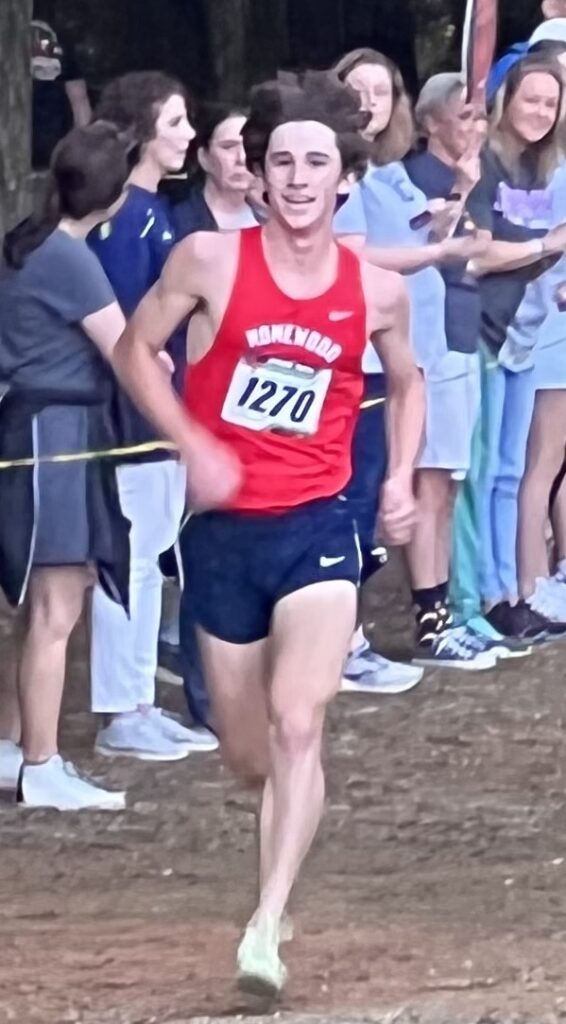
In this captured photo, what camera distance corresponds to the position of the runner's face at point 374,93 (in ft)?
18.8

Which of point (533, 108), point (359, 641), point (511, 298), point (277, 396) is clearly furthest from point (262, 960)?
point (533, 108)

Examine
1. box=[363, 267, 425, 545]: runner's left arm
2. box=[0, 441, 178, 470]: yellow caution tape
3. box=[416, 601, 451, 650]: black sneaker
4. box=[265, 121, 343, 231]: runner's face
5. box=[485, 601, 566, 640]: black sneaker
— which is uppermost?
box=[265, 121, 343, 231]: runner's face

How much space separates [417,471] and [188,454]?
180 cm

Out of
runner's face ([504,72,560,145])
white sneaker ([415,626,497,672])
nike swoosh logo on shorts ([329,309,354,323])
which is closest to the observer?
nike swoosh logo on shorts ([329,309,354,323])

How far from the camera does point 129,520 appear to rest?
5816 millimetres

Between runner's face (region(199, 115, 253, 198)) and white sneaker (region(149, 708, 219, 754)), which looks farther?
white sneaker (region(149, 708, 219, 754))

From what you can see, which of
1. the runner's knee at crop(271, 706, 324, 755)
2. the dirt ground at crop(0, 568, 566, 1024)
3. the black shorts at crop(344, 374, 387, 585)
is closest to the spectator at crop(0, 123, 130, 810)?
the dirt ground at crop(0, 568, 566, 1024)

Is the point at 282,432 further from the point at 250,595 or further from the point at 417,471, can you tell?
the point at 417,471

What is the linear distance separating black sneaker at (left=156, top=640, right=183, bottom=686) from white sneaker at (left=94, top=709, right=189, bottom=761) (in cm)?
11

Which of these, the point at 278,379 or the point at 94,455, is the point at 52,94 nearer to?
the point at 94,455

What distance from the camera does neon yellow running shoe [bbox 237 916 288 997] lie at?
14.7ft

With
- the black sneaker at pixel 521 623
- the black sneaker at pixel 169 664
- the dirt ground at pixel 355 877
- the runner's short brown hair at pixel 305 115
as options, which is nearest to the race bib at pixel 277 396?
the runner's short brown hair at pixel 305 115

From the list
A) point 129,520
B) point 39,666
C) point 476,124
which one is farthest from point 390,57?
point 39,666

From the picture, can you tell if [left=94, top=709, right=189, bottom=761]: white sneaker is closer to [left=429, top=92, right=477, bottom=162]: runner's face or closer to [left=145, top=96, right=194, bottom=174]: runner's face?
[left=145, top=96, right=194, bottom=174]: runner's face
